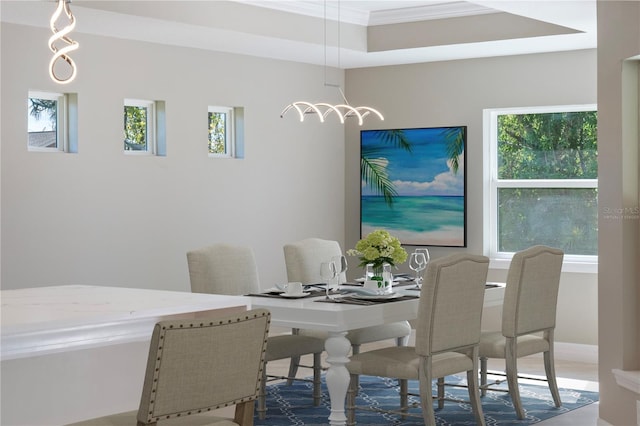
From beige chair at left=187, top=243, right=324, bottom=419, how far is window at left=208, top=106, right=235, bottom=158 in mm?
1886

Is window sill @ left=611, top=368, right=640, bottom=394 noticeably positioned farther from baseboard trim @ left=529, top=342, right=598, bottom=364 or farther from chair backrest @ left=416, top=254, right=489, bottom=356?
baseboard trim @ left=529, top=342, right=598, bottom=364

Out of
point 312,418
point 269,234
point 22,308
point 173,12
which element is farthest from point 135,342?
point 269,234

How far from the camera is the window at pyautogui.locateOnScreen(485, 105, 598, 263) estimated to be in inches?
307

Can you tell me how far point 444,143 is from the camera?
8.34 meters

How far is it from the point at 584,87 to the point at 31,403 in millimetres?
5687

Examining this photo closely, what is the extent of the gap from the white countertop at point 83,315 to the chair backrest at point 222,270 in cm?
200

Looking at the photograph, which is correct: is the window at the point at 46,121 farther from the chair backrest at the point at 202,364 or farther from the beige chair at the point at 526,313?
the chair backrest at the point at 202,364

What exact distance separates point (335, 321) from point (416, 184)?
3.74 metres

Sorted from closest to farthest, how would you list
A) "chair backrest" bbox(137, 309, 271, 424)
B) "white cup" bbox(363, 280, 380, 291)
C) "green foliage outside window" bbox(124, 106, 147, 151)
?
"chair backrest" bbox(137, 309, 271, 424) → "white cup" bbox(363, 280, 380, 291) → "green foliage outside window" bbox(124, 106, 147, 151)

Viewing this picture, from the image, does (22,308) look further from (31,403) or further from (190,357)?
(190,357)

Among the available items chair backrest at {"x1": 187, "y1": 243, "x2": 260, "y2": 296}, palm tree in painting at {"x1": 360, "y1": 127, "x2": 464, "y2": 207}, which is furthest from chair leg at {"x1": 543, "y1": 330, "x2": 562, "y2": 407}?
palm tree in painting at {"x1": 360, "y1": 127, "x2": 464, "y2": 207}

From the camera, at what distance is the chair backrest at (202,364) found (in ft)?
8.98

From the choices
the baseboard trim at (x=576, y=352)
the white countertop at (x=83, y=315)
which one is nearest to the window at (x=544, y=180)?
the baseboard trim at (x=576, y=352)

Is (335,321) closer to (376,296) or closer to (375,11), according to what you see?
(376,296)
